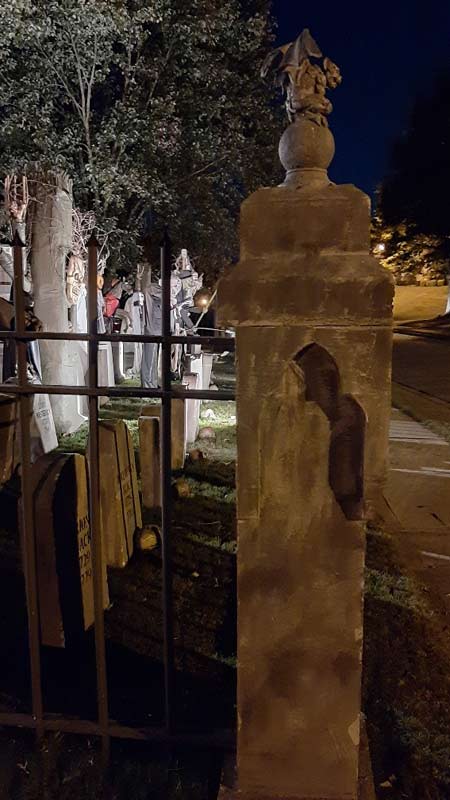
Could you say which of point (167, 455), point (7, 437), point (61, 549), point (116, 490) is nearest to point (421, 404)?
point (7, 437)

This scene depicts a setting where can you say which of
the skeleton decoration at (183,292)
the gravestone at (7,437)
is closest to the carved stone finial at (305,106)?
the gravestone at (7,437)

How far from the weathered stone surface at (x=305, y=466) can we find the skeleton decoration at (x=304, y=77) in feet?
0.95

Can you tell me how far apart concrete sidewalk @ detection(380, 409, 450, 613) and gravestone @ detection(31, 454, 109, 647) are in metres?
1.81

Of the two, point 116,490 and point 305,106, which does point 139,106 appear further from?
point 305,106

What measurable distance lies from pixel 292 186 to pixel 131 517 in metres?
3.75

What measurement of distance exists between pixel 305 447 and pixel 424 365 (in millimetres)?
18284

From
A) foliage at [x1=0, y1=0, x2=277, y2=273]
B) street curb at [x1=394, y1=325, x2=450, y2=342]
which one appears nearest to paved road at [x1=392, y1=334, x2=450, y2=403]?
street curb at [x1=394, y1=325, x2=450, y2=342]

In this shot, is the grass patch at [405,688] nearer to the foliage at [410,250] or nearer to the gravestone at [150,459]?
the gravestone at [150,459]

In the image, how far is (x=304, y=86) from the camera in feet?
7.04

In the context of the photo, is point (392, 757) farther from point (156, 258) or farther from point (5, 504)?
point (156, 258)

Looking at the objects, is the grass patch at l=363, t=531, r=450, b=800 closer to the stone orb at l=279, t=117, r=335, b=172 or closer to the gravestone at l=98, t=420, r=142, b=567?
the gravestone at l=98, t=420, r=142, b=567

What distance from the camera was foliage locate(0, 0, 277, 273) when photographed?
45.3 feet

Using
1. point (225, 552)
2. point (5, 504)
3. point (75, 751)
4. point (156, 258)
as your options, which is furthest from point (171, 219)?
point (75, 751)

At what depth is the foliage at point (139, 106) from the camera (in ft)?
45.3
